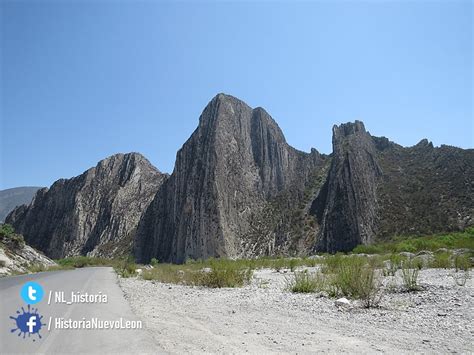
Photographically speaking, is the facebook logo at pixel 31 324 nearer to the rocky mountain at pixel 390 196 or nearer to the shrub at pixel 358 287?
the shrub at pixel 358 287

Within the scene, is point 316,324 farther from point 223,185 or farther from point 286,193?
point 286,193

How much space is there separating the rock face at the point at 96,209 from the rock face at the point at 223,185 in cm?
2153

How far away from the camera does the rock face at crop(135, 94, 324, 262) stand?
78.2 metres

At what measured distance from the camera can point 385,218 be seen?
67000 millimetres

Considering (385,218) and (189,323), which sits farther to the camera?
(385,218)

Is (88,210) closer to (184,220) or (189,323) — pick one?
(184,220)

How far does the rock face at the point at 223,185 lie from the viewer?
7825 cm

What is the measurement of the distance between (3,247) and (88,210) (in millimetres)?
100239

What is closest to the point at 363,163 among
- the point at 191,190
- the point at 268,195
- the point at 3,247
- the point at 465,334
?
the point at 268,195

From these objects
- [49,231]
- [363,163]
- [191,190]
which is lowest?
[49,231]

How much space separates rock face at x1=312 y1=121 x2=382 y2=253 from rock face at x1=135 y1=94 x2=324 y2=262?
464 inches

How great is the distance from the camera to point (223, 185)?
84062 mm

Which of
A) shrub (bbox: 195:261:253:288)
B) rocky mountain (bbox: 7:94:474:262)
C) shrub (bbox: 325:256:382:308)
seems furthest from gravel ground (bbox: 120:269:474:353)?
rocky mountain (bbox: 7:94:474:262)

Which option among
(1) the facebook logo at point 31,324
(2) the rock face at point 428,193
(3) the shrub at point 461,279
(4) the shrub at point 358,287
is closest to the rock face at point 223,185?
(2) the rock face at point 428,193
